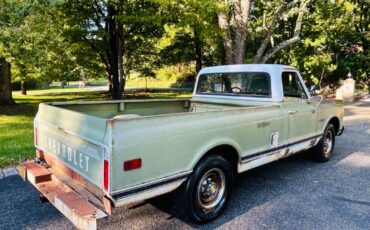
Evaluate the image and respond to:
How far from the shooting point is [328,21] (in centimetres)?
1866

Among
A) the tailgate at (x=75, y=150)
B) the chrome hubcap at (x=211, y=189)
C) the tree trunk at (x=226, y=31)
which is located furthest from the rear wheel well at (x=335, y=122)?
the tree trunk at (x=226, y=31)

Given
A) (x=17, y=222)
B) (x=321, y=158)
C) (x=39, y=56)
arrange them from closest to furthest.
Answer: (x=17, y=222)
(x=321, y=158)
(x=39, y=56)

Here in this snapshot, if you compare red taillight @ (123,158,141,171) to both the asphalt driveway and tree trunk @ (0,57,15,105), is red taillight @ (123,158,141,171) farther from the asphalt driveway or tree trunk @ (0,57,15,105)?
tree trunk @ (0,57,15,105)

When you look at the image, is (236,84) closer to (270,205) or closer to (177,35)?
(270,205)

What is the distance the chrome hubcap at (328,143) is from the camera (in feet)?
20.3

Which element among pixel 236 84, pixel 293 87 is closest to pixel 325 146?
pixel 293 87

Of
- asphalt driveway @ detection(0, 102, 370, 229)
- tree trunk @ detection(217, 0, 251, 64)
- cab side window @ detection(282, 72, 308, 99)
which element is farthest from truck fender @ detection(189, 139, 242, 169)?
tree trunk @ detection(217, 0, 251, 64)

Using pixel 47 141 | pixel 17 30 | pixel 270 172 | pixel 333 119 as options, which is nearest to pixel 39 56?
pixel 17 30

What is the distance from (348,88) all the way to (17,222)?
62.4 feet

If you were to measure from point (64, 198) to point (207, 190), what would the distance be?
5.19ft

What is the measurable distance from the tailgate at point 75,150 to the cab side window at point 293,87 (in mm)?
3370

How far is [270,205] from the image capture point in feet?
13.9

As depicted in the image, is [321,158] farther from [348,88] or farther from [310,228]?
[348,88]

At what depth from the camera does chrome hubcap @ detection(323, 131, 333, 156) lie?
6.18 metres
